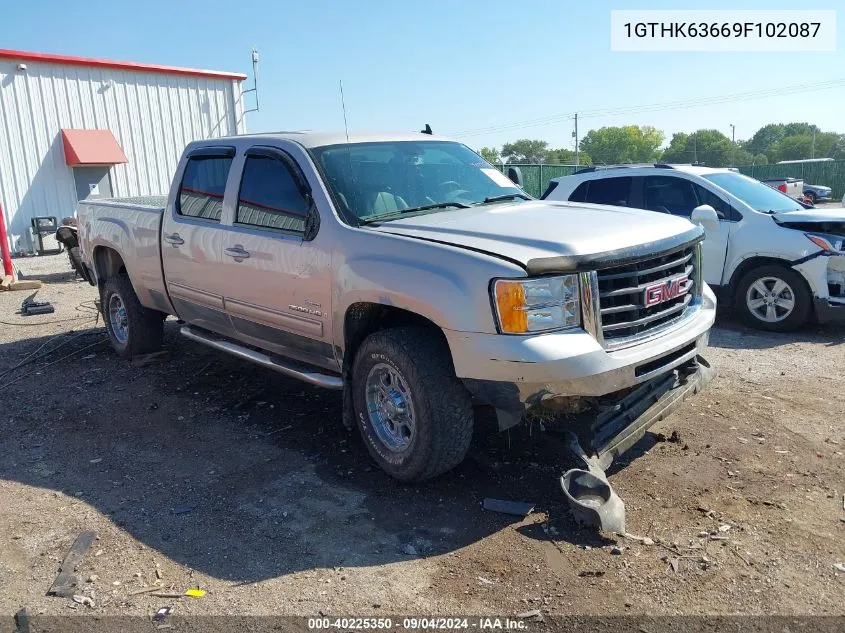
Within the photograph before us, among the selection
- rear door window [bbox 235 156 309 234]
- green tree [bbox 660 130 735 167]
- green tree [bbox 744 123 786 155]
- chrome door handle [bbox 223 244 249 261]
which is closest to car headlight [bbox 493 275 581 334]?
rear door window [bbox 235 156 309 234]

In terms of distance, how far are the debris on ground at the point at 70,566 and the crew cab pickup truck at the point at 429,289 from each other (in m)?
1.54

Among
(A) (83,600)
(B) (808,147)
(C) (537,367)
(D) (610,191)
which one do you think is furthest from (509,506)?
(B) (808,147)

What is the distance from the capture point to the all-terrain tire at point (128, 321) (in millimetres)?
7016

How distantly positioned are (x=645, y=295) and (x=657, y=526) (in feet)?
3.97

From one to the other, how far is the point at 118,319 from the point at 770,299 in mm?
6811

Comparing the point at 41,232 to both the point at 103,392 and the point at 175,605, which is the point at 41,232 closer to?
the point at 103,392

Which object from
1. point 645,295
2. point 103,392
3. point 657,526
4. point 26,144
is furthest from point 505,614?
point 26,144

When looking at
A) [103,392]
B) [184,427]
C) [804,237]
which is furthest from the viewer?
[804,237]

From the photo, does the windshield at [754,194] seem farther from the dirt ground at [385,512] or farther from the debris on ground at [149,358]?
the debris on ground at [149,358]

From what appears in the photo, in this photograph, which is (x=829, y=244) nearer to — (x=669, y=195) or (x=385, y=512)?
(x=669, y=195)

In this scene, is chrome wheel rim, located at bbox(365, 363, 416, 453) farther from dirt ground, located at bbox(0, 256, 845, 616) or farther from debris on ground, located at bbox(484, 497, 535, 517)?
debris on ground, located at bbox(484, 497, 535, 517)

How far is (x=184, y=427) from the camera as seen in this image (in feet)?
17.6

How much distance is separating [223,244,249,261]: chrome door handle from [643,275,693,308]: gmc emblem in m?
2.74

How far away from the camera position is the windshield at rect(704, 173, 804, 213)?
808 cm
